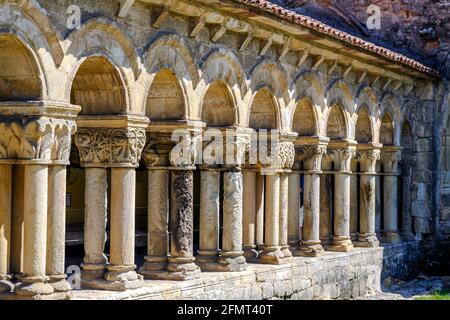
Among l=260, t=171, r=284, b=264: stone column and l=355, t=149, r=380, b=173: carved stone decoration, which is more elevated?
l=355, t=149, r=380, b=173: carved stone decoration

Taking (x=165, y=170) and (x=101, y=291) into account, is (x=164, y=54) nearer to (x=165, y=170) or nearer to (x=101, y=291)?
(x=165, y=170)

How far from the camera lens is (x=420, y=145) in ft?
71.9

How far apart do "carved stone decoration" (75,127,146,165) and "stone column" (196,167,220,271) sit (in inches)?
92.3

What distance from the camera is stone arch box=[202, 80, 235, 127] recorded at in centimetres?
1375

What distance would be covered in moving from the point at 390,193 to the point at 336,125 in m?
3.36

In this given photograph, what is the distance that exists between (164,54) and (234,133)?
215cm

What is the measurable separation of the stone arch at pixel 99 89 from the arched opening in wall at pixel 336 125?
735 centimetres

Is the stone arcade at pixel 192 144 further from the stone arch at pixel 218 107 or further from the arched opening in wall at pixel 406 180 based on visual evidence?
the arched opening in wall at pixel 406 180

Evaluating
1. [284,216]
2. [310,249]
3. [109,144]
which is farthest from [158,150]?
[310,249]

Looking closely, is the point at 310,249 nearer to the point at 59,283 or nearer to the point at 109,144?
the point at 109,144

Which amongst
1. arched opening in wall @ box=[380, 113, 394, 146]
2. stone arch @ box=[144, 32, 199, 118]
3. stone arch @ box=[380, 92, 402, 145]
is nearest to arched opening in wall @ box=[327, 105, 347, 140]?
stone arch @ box=[380, 92, 402, 145]

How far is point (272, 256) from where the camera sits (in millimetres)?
14992

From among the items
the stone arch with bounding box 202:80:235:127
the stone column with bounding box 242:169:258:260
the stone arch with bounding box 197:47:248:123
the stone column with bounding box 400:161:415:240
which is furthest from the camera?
the stone column with bounding box 400:161:415:240

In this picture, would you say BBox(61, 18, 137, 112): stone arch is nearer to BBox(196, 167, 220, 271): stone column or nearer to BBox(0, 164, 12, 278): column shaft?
BBox(0, 164, 12, 278): column shaft
